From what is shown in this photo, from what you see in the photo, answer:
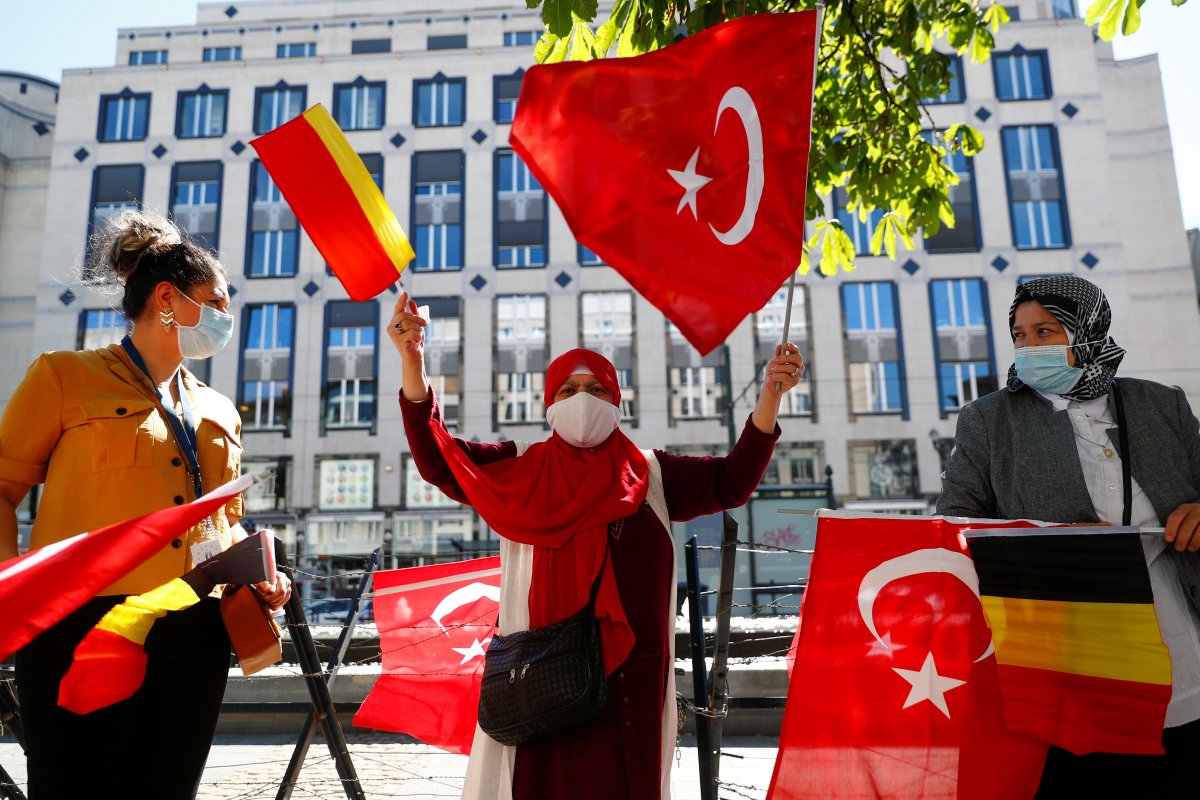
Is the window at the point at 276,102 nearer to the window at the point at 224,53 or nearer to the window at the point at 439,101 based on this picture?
the window at the point at 439,101

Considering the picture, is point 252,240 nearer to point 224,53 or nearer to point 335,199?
point 224,53

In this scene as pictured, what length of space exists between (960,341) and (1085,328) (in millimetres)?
28564

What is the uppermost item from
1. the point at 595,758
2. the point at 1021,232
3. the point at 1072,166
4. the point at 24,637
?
the point at 1072,166

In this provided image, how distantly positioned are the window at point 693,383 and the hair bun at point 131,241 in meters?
26.8

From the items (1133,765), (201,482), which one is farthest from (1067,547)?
(201,482)

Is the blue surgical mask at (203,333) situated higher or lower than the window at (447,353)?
lower

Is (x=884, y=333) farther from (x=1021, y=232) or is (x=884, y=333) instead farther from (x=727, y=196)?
(x=727, y=196)

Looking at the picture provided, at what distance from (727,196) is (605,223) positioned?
1.56 feet

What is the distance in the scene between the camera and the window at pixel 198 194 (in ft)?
105

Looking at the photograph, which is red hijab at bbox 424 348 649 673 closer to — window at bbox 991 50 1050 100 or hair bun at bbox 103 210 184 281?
hair bun at bbox 103 210 184 281

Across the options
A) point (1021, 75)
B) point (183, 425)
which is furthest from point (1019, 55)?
point (183, 425)

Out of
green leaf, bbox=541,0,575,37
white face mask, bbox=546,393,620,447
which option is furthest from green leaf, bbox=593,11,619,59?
white face mask, bbox=546,393,620,447

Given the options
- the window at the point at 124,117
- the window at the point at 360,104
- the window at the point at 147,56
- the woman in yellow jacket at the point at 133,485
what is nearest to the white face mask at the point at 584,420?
the woman in yellow jacket at the point at 133,485

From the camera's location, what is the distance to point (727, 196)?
3.38 metres
